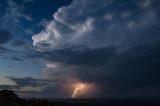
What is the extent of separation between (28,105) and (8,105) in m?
7.62

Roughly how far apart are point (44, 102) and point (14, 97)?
13.4 metres

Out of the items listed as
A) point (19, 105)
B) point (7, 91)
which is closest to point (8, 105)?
point (19, 105)

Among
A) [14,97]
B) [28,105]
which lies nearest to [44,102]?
[28,105]

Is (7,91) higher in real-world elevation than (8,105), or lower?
higher

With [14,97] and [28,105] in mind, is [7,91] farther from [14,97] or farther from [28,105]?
[28,105]

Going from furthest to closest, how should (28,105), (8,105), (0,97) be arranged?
(0,97), (28,105), (8,105)

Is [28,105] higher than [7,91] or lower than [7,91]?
Answer: lower

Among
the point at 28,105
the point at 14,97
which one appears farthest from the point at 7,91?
the point at 28,105

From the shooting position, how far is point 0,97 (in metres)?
92.0

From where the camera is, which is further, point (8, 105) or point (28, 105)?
point (28, 105)

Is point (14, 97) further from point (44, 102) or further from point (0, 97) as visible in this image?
point (44, 102)

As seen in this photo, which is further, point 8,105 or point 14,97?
point 14,97

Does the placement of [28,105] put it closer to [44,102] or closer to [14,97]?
[44,102]

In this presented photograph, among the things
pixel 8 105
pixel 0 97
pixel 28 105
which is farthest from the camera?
pixel 0 97
